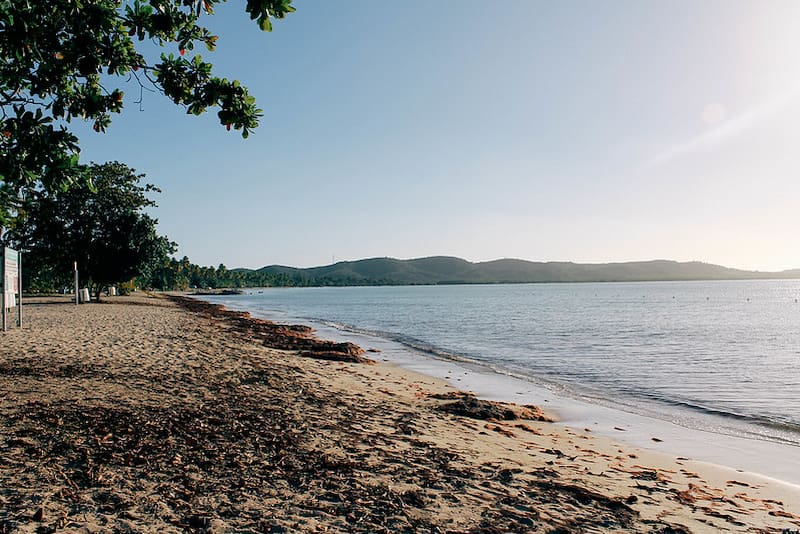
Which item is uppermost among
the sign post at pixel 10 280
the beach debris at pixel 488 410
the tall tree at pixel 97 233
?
the tall tree at pixel 97 233

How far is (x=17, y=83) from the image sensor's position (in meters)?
5.43

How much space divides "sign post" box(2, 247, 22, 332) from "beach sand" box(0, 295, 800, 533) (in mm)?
9156

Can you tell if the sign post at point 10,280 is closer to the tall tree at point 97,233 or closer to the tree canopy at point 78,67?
the tree canopy at point 78,67

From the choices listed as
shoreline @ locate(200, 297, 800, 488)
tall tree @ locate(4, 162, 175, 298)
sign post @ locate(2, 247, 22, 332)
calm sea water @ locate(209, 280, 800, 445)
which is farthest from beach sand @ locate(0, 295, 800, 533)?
tall tree @ locate(4, 162, 175, 298)

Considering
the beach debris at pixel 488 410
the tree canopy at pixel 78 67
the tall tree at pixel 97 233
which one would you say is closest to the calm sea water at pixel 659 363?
the beach debris at pixel 488 410

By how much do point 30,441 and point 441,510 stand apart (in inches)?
185

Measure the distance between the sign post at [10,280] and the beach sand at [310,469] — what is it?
30.0ft

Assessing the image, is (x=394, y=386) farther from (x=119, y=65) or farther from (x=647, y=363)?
(x=647, y=363)

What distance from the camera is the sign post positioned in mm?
18234

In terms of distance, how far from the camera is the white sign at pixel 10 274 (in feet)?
60.6

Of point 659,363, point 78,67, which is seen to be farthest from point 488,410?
point 659,363

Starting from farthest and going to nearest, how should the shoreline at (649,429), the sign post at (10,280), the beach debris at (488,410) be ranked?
the sign post at (10,280), the beach debris at (488,410), the shoreline at (649,429)

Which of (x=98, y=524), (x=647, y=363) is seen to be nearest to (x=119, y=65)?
(x=98, y=524)

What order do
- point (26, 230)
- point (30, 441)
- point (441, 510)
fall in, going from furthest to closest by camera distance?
point (26, 230), point (30, 441), point (441, 510)
